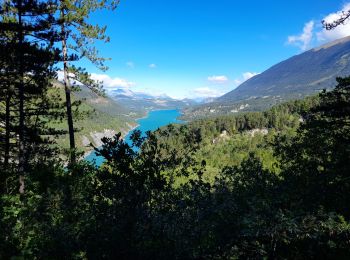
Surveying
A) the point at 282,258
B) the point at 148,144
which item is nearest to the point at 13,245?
the point at 148,144

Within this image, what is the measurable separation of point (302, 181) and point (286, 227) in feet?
22.2

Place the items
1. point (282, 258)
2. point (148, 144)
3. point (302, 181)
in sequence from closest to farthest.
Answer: point (282, 258), point (148, 144), point (302, 181)

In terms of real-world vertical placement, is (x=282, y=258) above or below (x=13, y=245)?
below

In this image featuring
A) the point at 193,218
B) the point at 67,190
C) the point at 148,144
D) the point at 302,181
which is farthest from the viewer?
the point at 302,181

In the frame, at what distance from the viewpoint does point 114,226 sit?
8.88 m

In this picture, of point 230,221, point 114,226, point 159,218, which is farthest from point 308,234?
point 114,226

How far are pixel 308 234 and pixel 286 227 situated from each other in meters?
0.95

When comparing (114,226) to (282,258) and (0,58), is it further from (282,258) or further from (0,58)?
(0,58)

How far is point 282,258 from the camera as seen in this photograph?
8.16 meters

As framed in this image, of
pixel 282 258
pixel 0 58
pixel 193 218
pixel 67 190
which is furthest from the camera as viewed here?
pixel 0 58

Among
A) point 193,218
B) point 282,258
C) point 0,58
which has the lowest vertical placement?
point 282,258

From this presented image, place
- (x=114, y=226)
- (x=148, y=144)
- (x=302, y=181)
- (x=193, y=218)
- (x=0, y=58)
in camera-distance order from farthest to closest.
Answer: (x=0, y=58) → (x=302, y=181) → (x=148, y=144) → (x=193, y=218) → (x=114, y=226)

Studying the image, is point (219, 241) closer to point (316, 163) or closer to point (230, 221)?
point (230, 221)

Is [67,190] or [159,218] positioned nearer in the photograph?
[159,218]
